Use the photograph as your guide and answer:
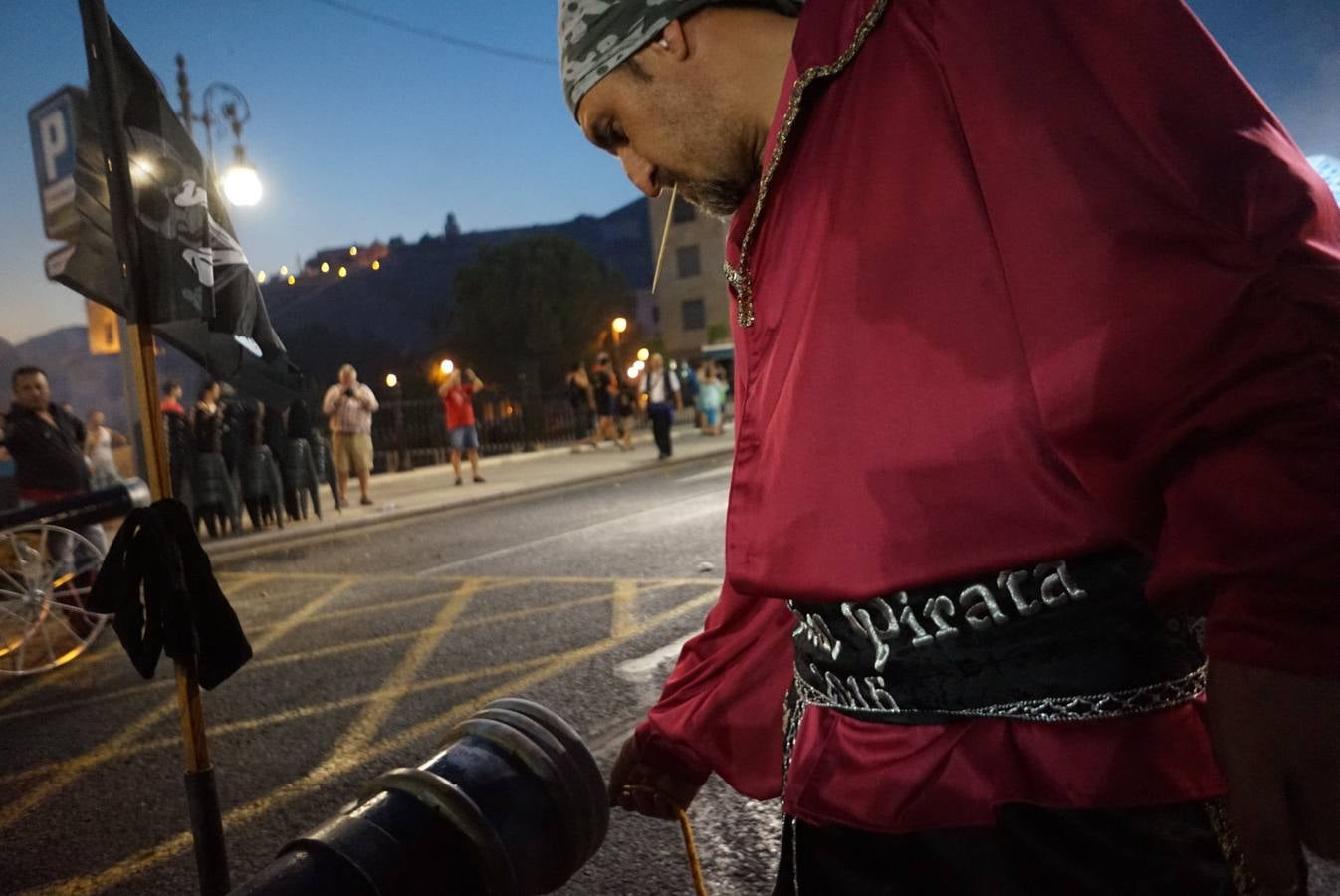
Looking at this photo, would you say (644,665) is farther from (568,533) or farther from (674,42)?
(568,533)

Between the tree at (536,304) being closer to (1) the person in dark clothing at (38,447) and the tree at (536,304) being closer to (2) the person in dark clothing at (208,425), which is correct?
(2) the person in dark clothing at (208,425)

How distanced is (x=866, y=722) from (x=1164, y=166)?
0.60 meters

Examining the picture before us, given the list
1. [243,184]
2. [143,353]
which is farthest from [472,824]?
[243,184]

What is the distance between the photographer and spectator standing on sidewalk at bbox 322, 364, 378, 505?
12.2 metres

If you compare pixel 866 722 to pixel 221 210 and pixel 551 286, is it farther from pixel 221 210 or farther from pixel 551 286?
pixel 551 286

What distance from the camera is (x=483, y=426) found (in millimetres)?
21656

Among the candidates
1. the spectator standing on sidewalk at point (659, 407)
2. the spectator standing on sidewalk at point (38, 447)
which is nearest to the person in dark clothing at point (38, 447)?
the spectator standing on sidewalk at point (38, 447)

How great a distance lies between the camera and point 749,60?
103 centimetres

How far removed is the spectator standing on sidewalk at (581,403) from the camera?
19641mm

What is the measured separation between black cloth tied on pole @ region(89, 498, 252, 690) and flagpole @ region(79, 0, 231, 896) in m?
0.06

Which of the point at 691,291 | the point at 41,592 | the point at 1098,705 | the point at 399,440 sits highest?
the point at 691,291

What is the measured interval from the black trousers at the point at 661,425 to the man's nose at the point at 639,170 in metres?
15.6

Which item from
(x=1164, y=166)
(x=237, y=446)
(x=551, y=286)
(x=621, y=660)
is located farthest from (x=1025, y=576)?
(x=551, y=286)

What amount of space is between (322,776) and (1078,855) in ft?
11.3
